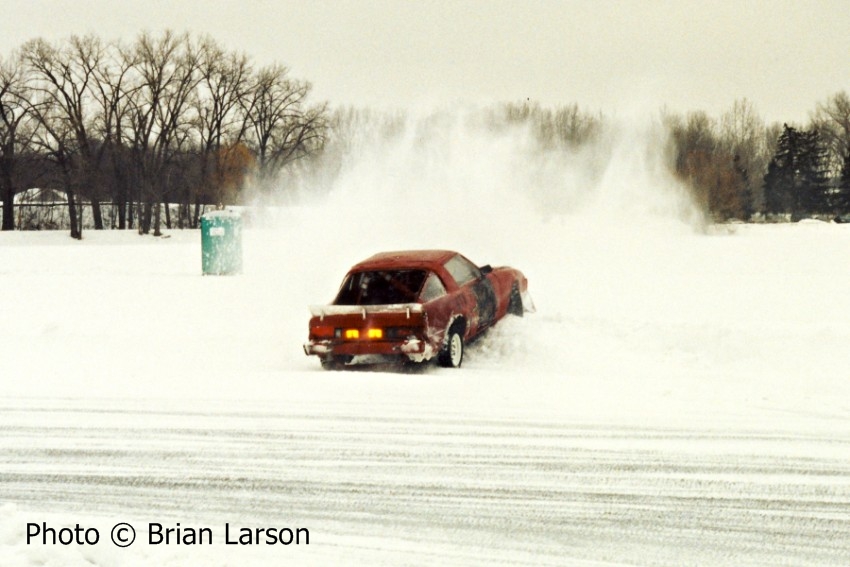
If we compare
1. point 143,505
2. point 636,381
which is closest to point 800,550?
point 143,505

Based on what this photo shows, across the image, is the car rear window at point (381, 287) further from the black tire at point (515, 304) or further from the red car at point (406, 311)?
the black tire at point (515, 304)

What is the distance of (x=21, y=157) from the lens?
166 ft

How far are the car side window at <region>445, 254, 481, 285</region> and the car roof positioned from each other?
8 cm

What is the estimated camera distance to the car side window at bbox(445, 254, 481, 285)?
10.1m

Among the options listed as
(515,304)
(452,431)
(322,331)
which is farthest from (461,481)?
(515,304)

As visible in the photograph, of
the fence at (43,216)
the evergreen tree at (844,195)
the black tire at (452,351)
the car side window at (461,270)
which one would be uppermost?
the evergreen tree at (844,195)

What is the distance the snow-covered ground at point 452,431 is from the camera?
4418 mm

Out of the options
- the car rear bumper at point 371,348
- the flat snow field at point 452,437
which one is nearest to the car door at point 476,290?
the flat snow field at point 452,437

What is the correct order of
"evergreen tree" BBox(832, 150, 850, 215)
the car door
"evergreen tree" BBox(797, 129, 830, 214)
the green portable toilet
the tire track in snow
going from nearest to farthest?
the tire track in snow < the car door < the green portable toilet < "evergreen tree" BBox(832, 150, 850, 215) < "evergreen tree" BBox(797, 129, 830, 214)

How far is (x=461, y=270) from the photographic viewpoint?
34.2 ft

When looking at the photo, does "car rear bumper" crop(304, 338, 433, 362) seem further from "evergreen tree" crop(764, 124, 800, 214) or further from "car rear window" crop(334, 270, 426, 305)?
"evergreen tree" crop(764, 124, 800, 214)

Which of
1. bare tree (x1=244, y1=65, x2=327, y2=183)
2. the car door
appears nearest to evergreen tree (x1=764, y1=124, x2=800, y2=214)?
bare tree (x1=244, y1=65, x2=327, y2=183)

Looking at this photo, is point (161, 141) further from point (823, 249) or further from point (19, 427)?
point (19, 427)

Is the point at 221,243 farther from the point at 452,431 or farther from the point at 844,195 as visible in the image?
the point at 844,195
